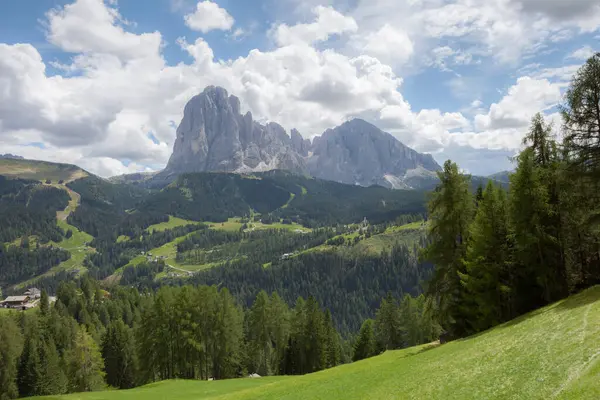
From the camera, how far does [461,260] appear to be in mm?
39438

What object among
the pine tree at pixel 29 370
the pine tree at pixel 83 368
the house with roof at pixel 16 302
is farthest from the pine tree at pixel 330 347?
the house with roof at pixel 16 302

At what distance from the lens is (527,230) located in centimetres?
3519

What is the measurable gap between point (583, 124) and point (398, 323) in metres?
68.3

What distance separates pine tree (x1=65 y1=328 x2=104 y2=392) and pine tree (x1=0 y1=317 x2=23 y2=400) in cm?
1074

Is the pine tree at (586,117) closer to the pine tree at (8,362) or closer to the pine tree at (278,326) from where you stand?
the pine tree at (278,326)

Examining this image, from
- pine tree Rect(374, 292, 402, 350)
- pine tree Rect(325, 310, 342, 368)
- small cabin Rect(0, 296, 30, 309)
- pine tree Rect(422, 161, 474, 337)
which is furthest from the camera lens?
small cabin Rect(0, 296, 30, 309)

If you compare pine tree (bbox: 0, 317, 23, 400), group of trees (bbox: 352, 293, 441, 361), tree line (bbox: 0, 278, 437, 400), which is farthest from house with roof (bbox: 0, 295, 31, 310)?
group of trees (bbox: 352, 293, 441, 361)

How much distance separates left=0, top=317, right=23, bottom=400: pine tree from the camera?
7906 centimetres

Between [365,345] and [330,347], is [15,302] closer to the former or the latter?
[330,347]

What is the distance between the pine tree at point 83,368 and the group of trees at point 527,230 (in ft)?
234

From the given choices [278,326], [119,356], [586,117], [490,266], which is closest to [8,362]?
[119,356]

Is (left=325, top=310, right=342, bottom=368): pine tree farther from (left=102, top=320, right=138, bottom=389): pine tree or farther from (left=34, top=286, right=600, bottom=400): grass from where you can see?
(left=34, top=286, right=600, bottom=400): grass

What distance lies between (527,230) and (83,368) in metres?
83.3

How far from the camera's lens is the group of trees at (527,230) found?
31234 millimetres
